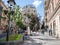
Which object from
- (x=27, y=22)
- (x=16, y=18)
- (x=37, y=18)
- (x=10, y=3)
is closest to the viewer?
(x=10, y=3)

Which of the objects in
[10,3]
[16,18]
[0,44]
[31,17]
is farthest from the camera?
[31,17]

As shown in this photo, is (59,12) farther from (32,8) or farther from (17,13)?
(32,8)

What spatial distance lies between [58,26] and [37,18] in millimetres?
52153

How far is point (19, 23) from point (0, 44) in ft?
154

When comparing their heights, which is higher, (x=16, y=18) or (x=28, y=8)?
(x=28, y=8)

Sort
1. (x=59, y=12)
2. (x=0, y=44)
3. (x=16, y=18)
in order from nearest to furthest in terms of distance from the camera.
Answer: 1. (x=0, y=44)
2. (x=59, y=12)
3. (x=16, y=18)

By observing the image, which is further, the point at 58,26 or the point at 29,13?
the point at 29,13

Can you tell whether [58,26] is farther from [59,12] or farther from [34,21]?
[34,21]

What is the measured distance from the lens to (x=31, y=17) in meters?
78.3

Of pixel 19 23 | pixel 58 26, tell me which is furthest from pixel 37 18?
pixel 58 26

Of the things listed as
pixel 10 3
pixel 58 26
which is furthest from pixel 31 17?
pixel 10 3

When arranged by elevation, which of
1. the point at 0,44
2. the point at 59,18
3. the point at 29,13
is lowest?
the point at 0,44

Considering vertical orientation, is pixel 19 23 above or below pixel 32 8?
below

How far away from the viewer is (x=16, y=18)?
56.0 metres
